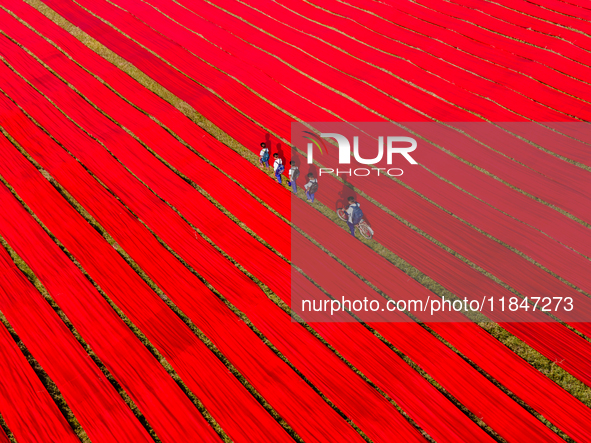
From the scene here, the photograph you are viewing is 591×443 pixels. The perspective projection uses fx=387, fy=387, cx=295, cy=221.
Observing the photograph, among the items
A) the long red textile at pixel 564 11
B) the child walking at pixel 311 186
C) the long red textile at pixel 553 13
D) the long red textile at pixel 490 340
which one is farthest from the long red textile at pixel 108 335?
the long red textile at pixel 564 11

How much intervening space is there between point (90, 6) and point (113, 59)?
4.89 metres

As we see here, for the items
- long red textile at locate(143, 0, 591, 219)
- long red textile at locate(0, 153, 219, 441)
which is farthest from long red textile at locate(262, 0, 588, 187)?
long red textile at locate(0, 153, 219, 441)

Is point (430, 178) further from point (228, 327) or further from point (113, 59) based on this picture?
point (113, 59)

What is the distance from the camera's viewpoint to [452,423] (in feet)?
22.3

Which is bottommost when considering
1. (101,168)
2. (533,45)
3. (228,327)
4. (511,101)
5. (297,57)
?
(228,327)

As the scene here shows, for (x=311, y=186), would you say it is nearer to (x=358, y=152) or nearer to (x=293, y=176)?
(x=293, y=176)

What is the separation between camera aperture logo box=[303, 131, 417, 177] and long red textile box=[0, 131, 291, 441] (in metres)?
5.61

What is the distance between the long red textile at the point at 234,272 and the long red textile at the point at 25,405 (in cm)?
370

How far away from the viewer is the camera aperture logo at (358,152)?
35.7ft

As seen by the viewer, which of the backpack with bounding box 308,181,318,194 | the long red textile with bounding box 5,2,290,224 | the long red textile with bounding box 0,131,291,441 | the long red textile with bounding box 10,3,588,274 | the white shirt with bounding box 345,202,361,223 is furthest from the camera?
the long red textile with bounding box 5,2,290,224

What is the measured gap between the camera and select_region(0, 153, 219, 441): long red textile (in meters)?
7.02

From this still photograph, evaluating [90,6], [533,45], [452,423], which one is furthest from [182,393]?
[90,6]

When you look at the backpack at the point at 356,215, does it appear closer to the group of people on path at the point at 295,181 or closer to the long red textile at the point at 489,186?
the group of people on path at the point at 295,181

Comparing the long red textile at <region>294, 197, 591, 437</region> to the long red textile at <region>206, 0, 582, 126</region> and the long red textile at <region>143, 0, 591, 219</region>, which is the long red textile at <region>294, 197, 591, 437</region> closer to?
the long red textile at <region>143, 0, 591, 219</region>
